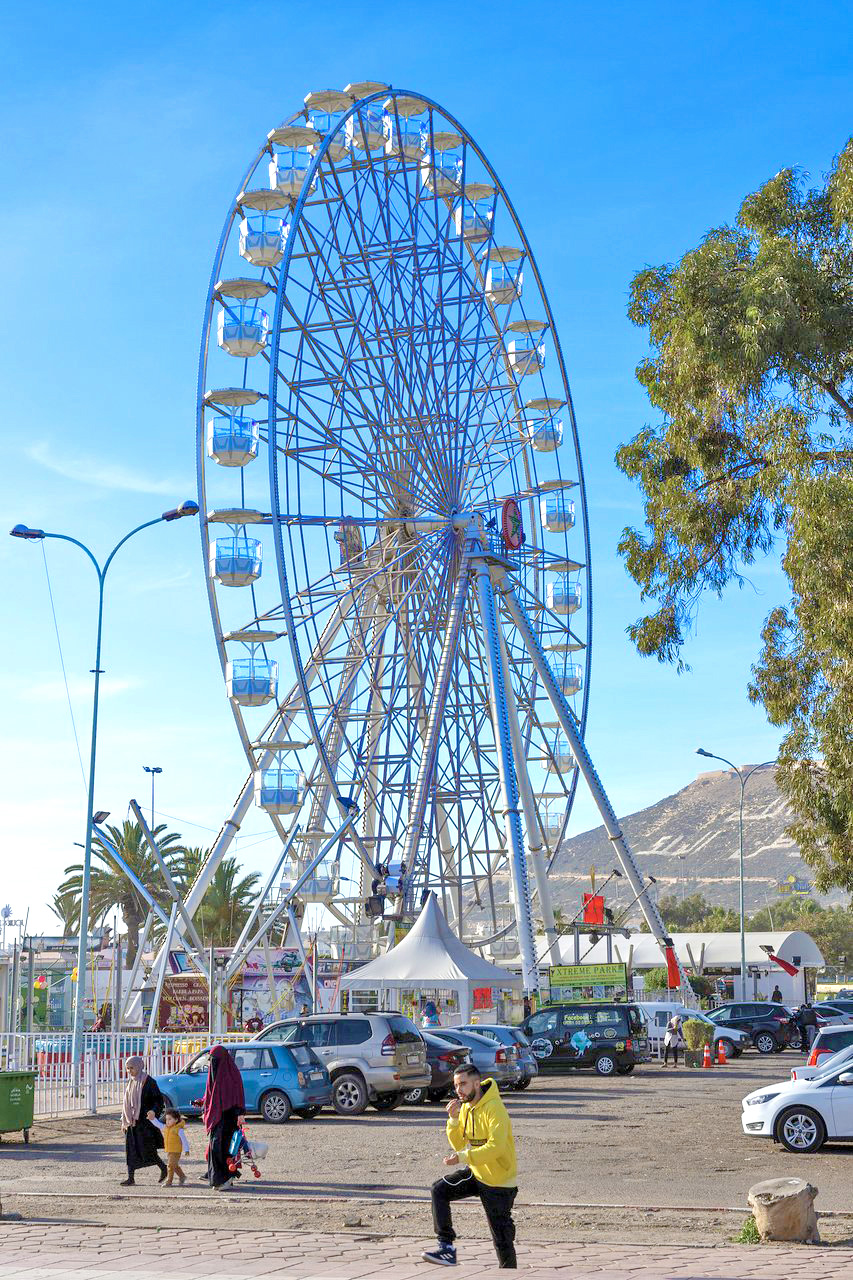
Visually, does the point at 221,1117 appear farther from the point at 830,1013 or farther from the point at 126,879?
the point at 126,879

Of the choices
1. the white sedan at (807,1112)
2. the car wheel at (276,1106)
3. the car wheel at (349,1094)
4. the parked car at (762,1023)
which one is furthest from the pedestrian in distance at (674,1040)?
the white sedan at (807,1112)

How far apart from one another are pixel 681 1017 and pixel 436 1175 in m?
25.9

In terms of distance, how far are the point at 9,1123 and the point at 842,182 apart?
17217mm

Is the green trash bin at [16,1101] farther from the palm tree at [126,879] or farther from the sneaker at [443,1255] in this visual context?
the palm tree at [126,879]

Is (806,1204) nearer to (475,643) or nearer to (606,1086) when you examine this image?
(606,1086)

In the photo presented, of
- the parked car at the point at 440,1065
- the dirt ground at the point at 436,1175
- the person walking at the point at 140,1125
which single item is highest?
the parked car at the point at 440,1065

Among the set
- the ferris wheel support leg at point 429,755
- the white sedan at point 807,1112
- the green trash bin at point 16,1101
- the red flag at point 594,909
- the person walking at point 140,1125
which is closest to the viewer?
the person walking at point 140,1125

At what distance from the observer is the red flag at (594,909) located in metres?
51.7

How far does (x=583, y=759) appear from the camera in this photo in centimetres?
4731

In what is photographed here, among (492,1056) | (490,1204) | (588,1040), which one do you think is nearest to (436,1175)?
(490,1204)

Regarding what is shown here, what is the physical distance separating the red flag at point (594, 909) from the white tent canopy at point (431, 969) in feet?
44.8

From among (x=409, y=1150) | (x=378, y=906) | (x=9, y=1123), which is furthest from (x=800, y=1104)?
(x=378, y=906)

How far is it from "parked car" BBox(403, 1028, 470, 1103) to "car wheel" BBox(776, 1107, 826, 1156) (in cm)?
1027

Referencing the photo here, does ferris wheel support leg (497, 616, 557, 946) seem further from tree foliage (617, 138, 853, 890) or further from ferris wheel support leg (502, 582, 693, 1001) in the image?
tree foliage (617, 138, 853, 890)
